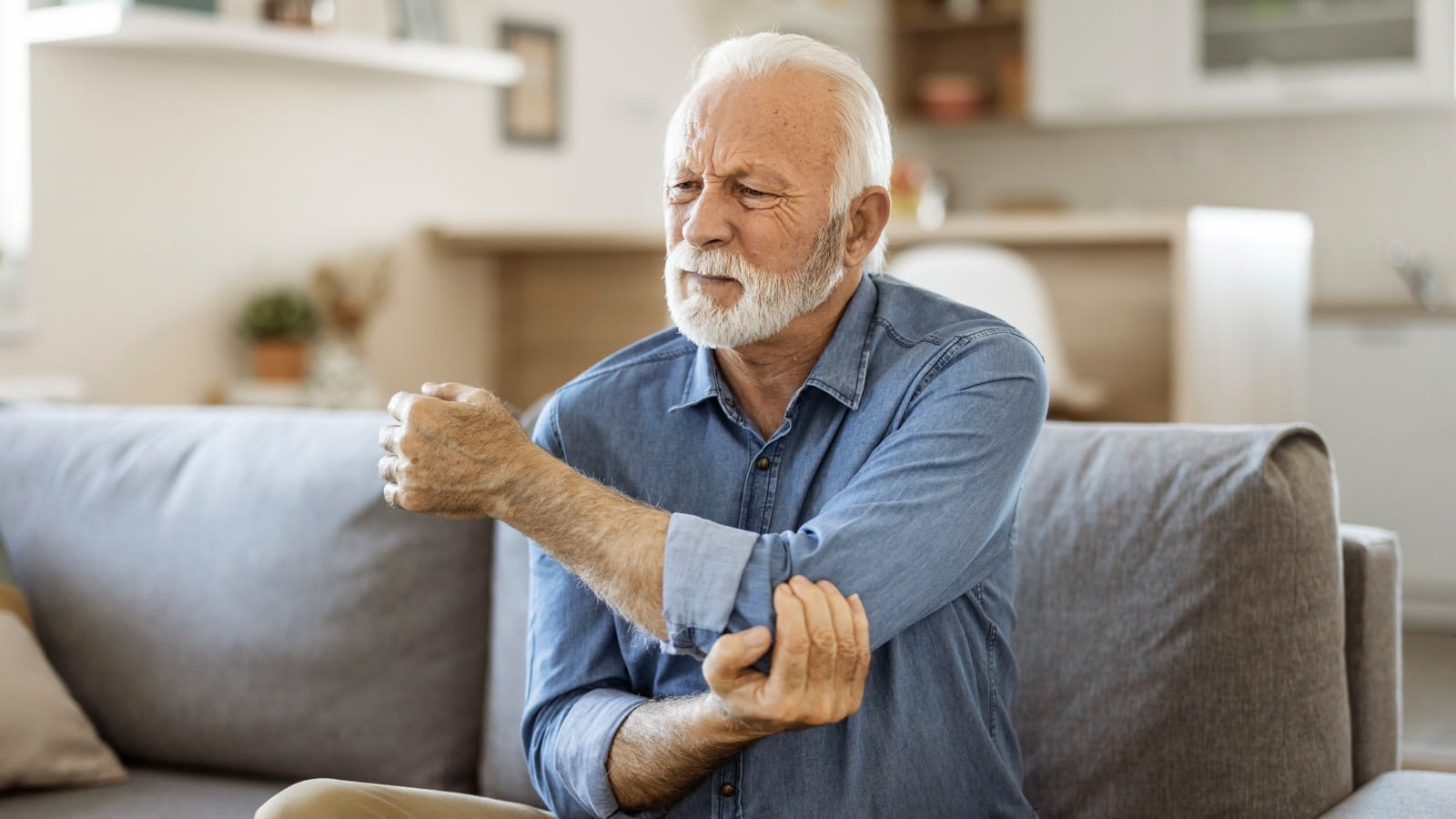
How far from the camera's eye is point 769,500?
55.5 inches

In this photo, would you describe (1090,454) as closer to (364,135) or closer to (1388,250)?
(364,135)

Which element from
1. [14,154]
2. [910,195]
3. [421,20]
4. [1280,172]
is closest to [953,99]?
[1280,172]

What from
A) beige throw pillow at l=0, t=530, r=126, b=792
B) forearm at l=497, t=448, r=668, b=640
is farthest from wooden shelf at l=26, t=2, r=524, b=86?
forearm at l=497, t=448, r=668, b=640

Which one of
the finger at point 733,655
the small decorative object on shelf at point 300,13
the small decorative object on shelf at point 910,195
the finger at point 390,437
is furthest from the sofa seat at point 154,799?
the small decorative object on shelf at point 910,195

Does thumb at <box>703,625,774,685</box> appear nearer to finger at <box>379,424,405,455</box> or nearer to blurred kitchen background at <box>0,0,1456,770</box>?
finger at <box>379,424,405,455</box>

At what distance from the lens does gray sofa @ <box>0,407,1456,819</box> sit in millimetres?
1493

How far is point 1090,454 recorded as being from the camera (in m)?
1.62

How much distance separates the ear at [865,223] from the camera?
1.46 metres

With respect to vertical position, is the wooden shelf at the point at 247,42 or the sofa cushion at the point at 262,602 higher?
the wooden shelf at the point at 247,42

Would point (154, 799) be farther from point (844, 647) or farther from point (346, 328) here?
point (346, 328)

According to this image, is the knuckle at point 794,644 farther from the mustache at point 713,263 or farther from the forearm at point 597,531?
the mustache at point 713,263

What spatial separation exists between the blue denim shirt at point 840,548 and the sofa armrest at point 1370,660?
394 millimetres

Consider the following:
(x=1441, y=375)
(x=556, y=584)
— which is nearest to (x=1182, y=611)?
(x=556, y=584)

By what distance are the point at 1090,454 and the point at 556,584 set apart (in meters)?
0.58
